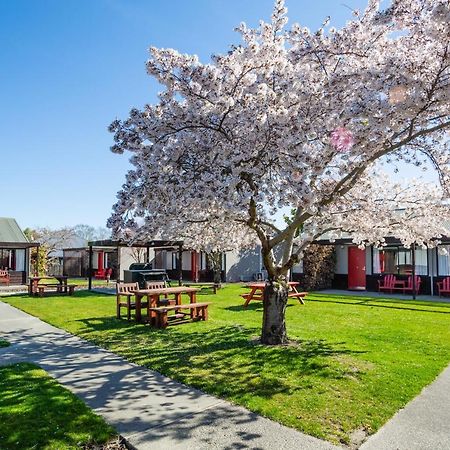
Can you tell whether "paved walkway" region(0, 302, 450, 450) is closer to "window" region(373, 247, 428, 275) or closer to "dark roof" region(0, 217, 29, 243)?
"window" region(373, 247, 428, 275)

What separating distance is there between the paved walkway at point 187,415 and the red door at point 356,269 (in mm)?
15596

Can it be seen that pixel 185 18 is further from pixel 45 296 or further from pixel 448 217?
pixel 45 296

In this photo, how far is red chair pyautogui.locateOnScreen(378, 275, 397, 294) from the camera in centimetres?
1912

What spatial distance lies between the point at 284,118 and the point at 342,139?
3.08 feet

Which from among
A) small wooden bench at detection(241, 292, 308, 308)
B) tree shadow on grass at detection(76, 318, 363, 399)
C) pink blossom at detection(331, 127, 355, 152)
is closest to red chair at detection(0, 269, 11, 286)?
small wooden bench at detection(241, 292, 308, 308)

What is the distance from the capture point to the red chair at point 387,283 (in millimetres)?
19125

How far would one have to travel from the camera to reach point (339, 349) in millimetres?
7516

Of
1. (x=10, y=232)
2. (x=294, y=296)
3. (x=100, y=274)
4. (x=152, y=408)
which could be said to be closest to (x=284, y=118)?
(x=152, y=408)

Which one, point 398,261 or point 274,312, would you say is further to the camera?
point 398,261

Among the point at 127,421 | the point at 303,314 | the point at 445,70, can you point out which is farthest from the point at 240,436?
the point at 303,314

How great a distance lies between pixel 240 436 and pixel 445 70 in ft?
17.0

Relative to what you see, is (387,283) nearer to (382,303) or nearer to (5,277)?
(382,303)

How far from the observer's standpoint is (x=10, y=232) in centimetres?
2456

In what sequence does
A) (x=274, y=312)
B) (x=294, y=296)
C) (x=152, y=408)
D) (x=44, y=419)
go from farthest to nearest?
(x=294, y=296) → (x=274, y=312) → (x=152, y=408) → (x=44, y=419)
